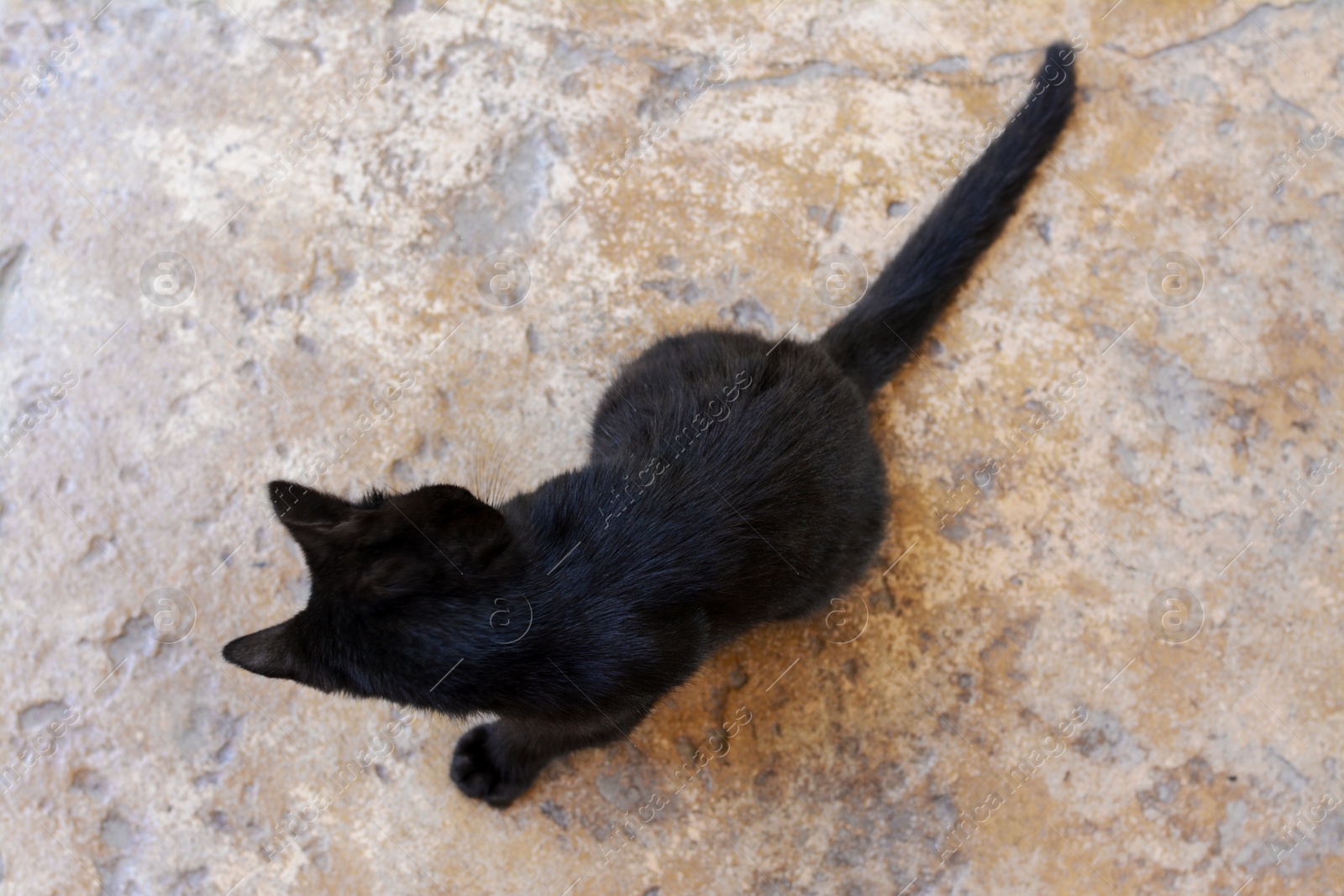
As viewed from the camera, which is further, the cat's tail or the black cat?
the cat's tail

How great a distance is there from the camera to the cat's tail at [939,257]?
9.52 ft

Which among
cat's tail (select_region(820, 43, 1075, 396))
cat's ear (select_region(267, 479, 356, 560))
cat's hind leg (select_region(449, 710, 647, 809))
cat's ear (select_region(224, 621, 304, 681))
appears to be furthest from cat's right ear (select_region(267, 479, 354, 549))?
cat's tail (select_region(820, 43, 1075, 396))

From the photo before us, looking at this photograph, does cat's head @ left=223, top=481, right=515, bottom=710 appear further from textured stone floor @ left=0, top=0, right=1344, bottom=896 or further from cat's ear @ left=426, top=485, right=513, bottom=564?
textured stone floor @ left=0, top=0, right=1344, bottom=896

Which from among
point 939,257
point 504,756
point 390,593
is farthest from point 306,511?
point 939,257

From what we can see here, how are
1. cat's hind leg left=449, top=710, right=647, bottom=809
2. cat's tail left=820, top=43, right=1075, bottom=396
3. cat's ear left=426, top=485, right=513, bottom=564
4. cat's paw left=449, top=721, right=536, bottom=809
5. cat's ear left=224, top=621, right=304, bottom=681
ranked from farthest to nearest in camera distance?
1. cat's tail left=820, top=43, right=1075, bottom=396
2. cat's paw left=449, top=721, right=536, bottom=809
3. cat's hind leg left=449, top=710, right=647, bottom=809
4. cat's ear left=224, top=621, right=304, bottom=681
5. cat's ear left=426, top=485, right=513, bottom=564

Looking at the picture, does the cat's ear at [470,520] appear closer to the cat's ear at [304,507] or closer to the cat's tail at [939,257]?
the cat's ear at [304,507]

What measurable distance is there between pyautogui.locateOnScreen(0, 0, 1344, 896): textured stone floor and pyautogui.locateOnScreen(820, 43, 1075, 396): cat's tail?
0.16 metres

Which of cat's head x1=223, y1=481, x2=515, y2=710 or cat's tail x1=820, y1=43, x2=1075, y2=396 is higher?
cat's head x1=223, y1=481, x2=515, y2=710

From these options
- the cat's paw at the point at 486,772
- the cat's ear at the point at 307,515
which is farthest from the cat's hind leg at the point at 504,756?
the cat's ear at the point at 307,515

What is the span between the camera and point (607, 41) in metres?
3.29

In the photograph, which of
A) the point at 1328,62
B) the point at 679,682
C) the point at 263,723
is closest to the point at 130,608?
the point at 263,723

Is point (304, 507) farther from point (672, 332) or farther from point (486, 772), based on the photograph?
point (672, 332)

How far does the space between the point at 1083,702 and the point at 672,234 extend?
6.37 ft

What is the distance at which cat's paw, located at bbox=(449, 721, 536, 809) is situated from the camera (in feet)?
8.86
